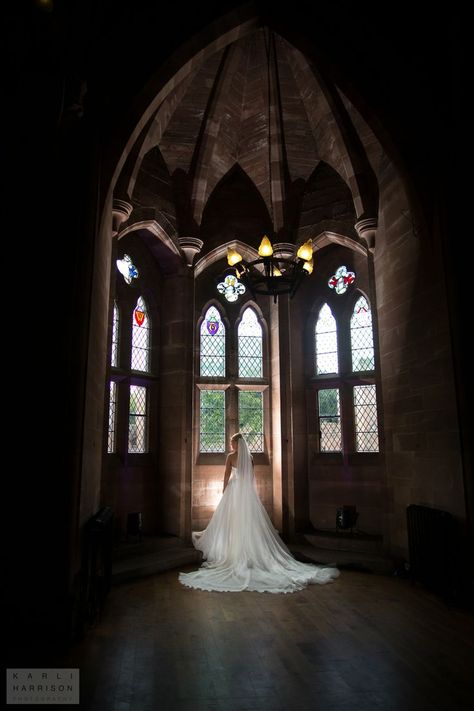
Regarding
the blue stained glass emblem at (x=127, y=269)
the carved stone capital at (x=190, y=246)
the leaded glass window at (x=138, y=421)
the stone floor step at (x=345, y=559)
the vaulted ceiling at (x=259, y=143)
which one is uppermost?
the vaulted ceiling at (x=259, y=143)

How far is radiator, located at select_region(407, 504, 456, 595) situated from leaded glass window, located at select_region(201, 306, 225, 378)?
158 inches

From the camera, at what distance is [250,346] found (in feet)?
28.0

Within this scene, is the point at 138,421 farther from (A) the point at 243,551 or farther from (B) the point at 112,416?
(A) the point at 243,551

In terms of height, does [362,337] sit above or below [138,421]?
above

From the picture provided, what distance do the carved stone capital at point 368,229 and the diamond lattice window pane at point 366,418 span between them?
2278mm

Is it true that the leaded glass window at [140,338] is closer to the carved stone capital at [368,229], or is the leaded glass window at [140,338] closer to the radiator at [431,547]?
the carved stone capital at [368,229]

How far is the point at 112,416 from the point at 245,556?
2.88 m

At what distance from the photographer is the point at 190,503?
284 inches

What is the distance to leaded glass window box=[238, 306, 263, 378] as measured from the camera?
27.6ft

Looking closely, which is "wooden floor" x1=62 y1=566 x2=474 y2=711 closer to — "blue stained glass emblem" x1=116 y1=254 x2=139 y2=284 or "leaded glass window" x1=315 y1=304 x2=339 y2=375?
"leaded glass window" x1=315 y1=304 x2=339 y2=375

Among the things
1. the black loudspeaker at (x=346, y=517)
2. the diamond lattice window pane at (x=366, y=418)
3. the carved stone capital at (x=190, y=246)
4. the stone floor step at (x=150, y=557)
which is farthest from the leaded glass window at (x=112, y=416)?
the diamond lattice window pane at (x=366, y=418)

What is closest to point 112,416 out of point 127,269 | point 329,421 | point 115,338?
point 115,338

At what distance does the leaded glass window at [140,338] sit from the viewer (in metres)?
7.68

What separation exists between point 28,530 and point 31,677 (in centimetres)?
98
